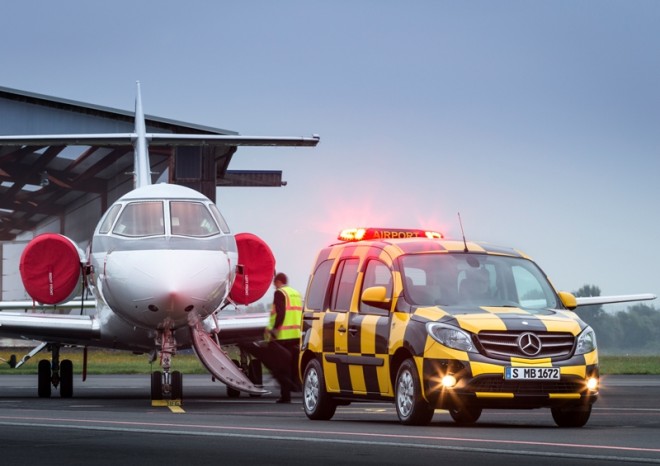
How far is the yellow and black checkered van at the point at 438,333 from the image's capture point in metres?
14.1

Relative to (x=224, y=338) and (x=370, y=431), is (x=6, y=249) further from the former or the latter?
(x=370, y=431)

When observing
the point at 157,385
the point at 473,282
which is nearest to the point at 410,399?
the point at 473,282

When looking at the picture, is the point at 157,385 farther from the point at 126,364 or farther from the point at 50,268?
the point at 126,364

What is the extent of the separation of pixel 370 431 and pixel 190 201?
9119mm

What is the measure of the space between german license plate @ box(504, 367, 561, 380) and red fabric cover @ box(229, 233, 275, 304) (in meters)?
12.1

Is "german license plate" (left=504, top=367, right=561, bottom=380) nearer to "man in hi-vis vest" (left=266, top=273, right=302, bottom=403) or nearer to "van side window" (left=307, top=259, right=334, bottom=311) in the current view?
"van side window" (left=307, top=259, right=334, bottom=311)

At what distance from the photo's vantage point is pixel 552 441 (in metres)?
12.2

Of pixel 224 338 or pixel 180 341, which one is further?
pixel 224 338

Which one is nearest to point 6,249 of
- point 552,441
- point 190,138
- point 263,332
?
point 190,138

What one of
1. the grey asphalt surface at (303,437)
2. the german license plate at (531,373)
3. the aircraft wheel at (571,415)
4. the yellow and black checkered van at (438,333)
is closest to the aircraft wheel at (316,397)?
the yellow and black checkered van at (438,333)

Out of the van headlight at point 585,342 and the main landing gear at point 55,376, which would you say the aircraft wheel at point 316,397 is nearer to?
the van headlight at point 585,342

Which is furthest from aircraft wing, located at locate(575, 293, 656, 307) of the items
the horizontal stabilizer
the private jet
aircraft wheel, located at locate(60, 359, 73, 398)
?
aircraft wheel, located at locate(60, 359, 73, 398)

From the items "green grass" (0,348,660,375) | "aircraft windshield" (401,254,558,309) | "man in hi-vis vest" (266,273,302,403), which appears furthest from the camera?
"green grass" (0,348,660,375)

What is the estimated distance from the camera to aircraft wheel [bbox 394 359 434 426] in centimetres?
1435
